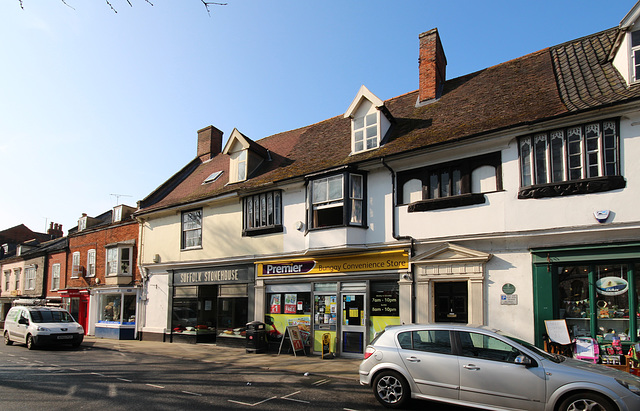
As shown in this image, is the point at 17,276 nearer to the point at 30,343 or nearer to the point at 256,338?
the point at 30,343

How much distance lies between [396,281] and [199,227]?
31.3 ft

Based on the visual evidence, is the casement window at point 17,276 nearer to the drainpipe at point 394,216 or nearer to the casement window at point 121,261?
the casement window at point 121,261

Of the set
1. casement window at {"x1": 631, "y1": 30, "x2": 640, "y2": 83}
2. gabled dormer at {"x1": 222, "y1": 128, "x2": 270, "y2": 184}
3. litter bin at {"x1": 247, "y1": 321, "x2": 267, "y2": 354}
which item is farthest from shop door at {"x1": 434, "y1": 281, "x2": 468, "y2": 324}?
gabled dormer at {"x1": 222, "y1": 128, "x2": 270, "y2": 184}

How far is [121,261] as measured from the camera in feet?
74.4

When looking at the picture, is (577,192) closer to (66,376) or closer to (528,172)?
(528,172)

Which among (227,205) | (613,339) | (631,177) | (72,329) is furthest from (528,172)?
(72,329)

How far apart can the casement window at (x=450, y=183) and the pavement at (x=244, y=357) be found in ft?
16.2

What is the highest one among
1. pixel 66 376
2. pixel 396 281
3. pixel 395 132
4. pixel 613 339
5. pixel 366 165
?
pixel 395 132

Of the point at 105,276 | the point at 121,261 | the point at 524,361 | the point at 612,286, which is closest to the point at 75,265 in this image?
the point at 105,276

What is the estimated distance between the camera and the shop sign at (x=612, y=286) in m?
9.77

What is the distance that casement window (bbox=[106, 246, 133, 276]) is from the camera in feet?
74.1

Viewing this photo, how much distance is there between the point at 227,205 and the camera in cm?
1802

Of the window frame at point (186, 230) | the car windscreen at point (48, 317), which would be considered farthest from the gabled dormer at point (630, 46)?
the car windscreen at point (48, 317)

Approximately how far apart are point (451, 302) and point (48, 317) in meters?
15.7
